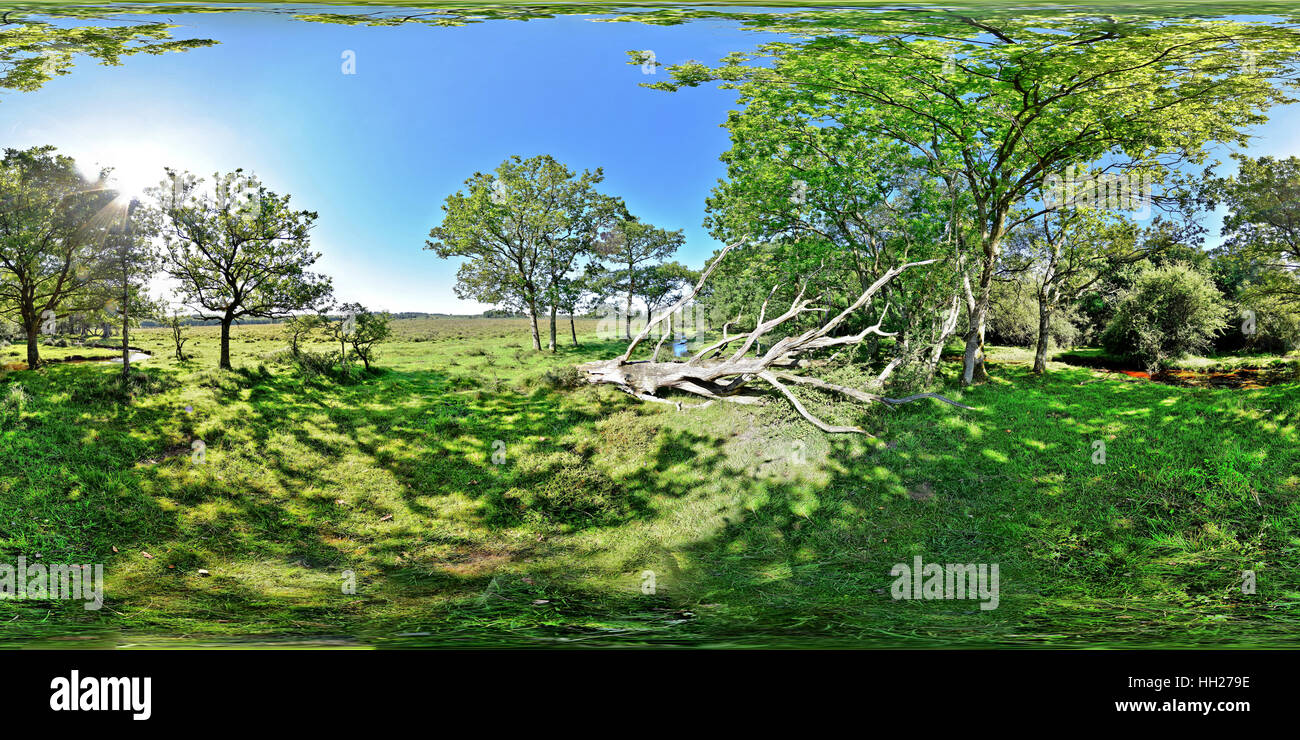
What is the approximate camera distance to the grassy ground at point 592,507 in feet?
4.52

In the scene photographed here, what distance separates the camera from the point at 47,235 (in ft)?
5.96

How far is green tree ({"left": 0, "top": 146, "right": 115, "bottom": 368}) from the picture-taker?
1.77 meters

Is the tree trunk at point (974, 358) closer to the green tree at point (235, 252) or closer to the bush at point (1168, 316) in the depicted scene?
the bush at point (1168, 316)

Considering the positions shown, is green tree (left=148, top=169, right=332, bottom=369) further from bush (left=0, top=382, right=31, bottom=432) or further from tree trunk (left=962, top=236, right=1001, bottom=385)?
tree trunk (left=962, top=236, right=1001, bottom=385)

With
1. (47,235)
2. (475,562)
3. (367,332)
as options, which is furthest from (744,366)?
(47,235)

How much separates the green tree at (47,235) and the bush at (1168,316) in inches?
189

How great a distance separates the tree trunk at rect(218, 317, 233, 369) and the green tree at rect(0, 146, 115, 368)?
0.61 meters

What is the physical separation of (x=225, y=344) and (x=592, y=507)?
1679mm

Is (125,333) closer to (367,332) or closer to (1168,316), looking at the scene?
(367,332)

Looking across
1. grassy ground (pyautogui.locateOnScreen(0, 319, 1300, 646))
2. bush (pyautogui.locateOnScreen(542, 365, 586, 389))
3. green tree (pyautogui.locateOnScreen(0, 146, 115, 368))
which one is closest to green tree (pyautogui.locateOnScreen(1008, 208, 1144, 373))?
grassy ground (pyautogui.locateOnScreen(0, 319, 1300, 646))

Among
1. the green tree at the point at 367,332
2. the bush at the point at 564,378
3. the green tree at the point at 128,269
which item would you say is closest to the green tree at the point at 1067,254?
the bush at the point at 564,378

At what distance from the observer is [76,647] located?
1263mm
